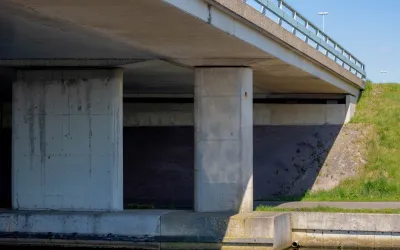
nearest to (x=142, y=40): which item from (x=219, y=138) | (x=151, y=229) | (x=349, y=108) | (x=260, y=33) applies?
(x=260, y=33)

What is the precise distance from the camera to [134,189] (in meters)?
34.8

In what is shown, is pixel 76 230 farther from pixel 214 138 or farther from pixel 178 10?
pixel 178 10

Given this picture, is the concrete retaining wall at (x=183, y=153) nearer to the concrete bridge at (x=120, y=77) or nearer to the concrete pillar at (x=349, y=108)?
the concrete pillar at (x=349, y=108)

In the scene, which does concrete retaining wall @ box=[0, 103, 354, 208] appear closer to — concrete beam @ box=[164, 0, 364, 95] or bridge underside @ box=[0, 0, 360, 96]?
concrete beam @ box=[164, 0, 364, 95]

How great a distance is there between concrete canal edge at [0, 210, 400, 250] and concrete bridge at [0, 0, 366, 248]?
3.23 ft

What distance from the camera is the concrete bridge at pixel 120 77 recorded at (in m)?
15.9

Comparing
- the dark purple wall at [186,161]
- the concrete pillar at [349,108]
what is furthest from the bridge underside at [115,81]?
the concrete pillar at [349,108]

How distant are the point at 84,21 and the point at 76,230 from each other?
334 inches

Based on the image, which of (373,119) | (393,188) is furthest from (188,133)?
(393,188)

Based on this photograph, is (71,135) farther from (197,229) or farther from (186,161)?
(186,161)

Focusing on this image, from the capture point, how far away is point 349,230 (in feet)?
73.8

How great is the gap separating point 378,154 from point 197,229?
612 inches

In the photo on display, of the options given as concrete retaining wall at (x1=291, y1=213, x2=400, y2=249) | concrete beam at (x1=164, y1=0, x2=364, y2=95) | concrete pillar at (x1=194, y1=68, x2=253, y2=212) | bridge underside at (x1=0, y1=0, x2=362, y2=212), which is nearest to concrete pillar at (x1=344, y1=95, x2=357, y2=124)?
bridge underside at (x1=0, y1=0, x2=362, y2=212)

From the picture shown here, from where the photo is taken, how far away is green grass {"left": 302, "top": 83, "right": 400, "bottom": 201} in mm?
30719
